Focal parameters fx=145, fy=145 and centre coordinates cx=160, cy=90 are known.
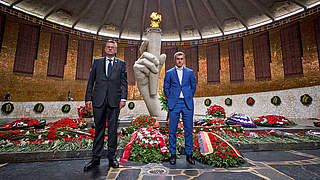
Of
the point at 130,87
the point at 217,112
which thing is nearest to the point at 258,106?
the point at 217,112

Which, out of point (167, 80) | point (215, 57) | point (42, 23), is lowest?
point (167, 80)

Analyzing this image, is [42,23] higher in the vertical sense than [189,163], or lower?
higher

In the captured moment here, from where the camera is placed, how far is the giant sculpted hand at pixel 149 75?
17.2ft

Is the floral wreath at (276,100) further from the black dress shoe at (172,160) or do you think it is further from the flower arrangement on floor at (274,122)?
the black dress shoe at (172,160)

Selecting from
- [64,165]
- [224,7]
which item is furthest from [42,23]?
[224,7]

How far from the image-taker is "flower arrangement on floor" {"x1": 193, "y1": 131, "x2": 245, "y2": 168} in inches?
77.6

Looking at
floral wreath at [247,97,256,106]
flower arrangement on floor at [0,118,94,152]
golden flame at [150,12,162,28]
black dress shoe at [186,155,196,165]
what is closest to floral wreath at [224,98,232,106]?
floral wreath at [247,97,256,106]

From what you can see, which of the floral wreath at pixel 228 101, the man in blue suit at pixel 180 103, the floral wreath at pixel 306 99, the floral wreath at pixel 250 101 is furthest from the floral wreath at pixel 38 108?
the floral wreath at pixel 306 99

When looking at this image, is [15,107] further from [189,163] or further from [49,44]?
[189,163]

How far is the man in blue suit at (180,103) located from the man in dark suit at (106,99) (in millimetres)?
721

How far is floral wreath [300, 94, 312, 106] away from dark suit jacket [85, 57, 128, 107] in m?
10.1

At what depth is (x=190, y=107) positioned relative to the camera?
2.17 m

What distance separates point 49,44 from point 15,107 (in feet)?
15.5

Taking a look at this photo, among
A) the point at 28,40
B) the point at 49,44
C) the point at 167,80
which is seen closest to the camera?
the point at 167,80
